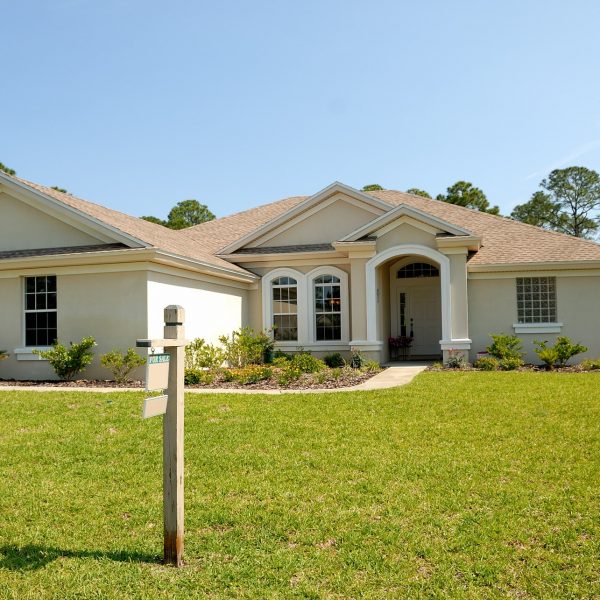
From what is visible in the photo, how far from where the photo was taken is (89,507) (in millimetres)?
5824

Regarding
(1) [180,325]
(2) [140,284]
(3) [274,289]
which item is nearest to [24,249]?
(2) [140,284]

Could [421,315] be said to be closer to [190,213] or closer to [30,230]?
[30,230]

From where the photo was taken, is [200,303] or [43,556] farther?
[200,303]

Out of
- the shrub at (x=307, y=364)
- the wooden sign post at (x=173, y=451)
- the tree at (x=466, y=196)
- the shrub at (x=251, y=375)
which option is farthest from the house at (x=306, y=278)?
the tree at (x=466, y=196)

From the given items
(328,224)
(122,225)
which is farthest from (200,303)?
(328,224)

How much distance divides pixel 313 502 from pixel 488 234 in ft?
54.9

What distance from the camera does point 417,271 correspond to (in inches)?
852

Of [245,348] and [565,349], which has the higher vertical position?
[245,348]

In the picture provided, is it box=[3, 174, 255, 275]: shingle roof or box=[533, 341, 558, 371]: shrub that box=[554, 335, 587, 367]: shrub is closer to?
box=[533, 341, 558, 371]: shrub

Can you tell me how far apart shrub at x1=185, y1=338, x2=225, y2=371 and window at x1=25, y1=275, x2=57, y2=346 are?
136 inches

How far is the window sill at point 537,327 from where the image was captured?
59.3 ft

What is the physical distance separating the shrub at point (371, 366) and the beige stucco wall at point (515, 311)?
3549 millimetres

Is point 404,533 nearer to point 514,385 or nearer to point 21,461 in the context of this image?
point 21,461

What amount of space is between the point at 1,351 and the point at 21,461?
366 inches
